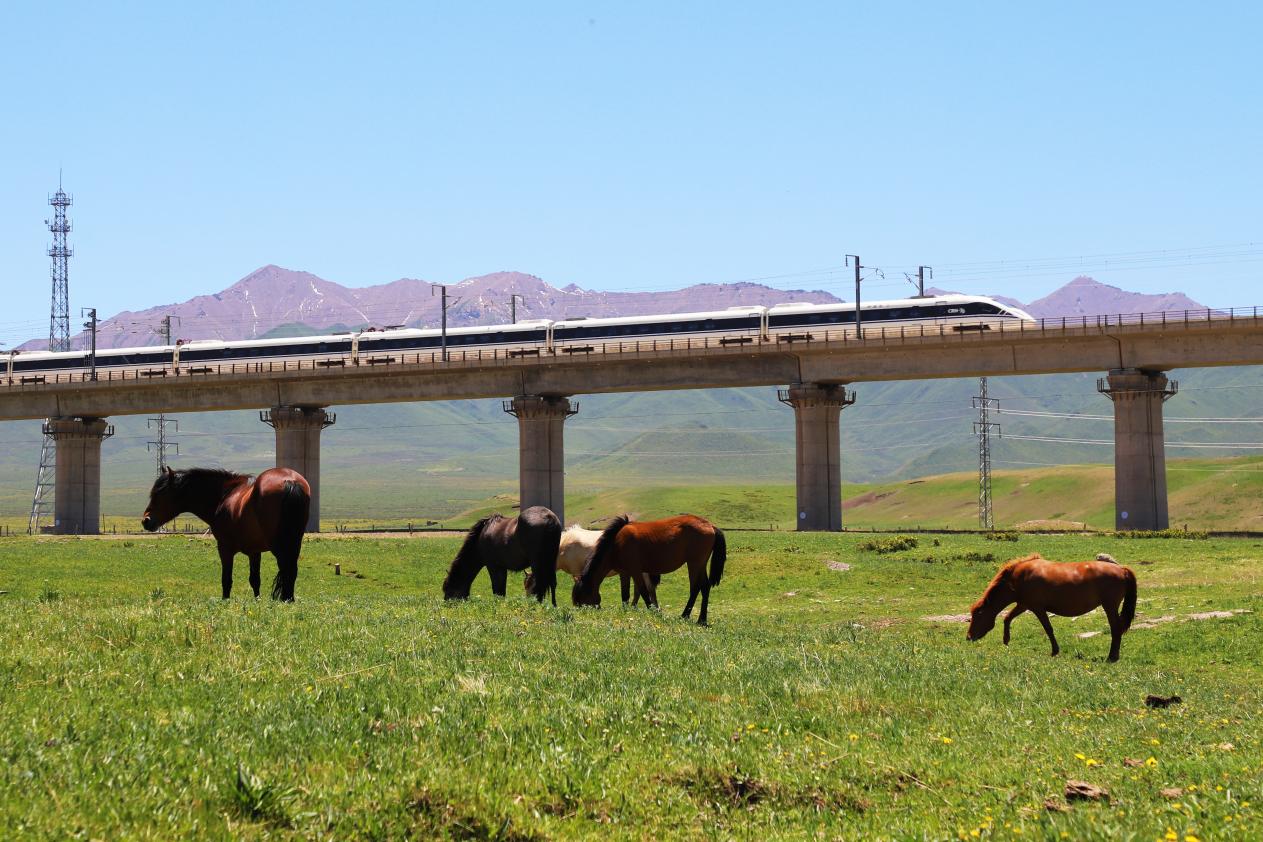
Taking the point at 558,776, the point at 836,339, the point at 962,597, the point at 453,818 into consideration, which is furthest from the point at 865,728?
the point at 836,339

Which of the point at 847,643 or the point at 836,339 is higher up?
the point at 836,339

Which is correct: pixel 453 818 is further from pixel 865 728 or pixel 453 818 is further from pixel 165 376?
pixel 165 376

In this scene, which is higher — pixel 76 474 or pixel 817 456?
pixel 817 456

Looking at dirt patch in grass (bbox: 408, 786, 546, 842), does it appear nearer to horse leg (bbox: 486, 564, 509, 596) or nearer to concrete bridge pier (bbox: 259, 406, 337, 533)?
horse leg (bbox: 486, 564, 509, 596)

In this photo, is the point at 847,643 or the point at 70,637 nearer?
the point at 70,637

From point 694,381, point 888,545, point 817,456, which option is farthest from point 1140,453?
point 694,381

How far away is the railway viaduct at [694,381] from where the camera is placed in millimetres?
76062

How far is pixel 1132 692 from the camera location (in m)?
17.1

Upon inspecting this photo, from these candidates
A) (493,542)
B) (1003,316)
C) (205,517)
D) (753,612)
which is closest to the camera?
(205,517)

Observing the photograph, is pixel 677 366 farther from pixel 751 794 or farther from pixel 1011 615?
pixel 751 794

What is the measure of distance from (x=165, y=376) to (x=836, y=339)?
53010 millimetres

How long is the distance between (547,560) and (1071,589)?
411 inches

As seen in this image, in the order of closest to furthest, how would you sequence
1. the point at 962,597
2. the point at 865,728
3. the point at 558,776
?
the point at 558,776
the point at 865,728
the point at 962,597

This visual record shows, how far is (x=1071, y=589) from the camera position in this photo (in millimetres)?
24156
